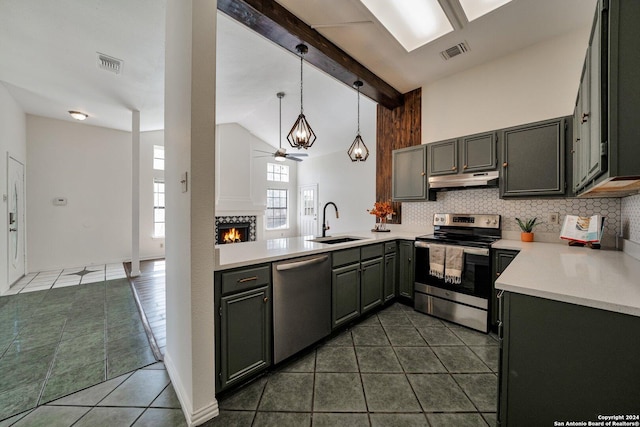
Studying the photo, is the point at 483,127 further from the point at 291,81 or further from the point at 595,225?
the point at 291,81

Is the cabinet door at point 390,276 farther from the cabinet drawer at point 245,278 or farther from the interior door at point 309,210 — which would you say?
the interior door at point 309,210

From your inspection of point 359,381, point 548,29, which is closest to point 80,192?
point 359,381

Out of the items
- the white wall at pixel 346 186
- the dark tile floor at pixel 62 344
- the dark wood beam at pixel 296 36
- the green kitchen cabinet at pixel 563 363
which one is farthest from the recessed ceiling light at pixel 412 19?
the dark tile floor at pixel 62 344

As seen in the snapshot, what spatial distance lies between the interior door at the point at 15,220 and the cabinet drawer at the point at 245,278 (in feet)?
14.5

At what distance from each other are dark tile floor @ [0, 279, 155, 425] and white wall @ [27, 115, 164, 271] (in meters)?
1.73

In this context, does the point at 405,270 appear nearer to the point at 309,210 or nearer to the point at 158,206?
the point at 309,210

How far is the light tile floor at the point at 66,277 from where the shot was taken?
365cm

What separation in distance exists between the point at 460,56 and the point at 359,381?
3554 mm

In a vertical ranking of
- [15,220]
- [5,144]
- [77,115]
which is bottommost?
[15,220]

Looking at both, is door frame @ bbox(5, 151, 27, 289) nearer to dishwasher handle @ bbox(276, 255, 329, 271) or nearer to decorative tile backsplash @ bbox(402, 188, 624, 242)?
dishwasher handle @ bbox(276, 255, 329, 271)

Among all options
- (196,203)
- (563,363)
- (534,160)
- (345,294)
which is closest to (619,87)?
(563,363)

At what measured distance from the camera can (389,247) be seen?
9.71 feet

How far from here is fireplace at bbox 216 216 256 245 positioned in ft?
21.5

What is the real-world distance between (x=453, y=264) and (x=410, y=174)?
1374mm
